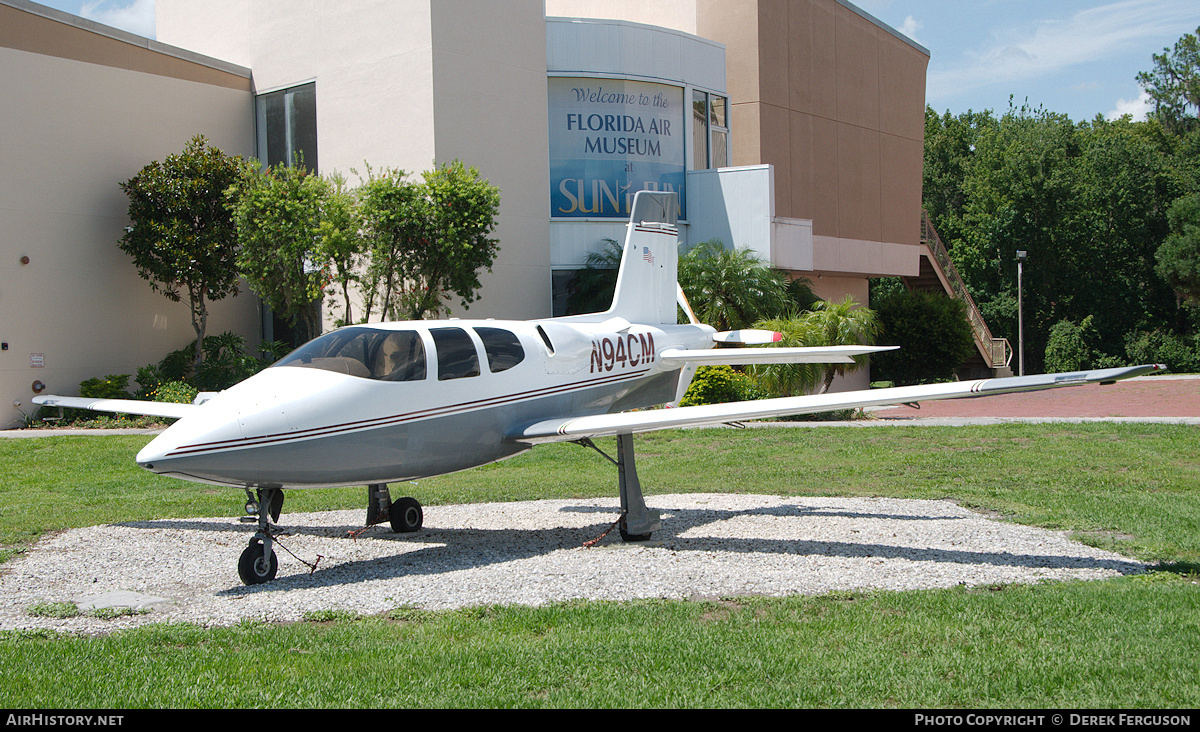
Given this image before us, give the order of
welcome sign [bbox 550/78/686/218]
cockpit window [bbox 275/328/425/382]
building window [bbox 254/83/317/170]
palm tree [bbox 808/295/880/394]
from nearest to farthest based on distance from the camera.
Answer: cockpit window [bbox 275/328/425/382] < palm tree [bbox 808/295/880/394] < building window [bbox 254/83/317/170] < welcome sign [bbox 550/78/686/218]

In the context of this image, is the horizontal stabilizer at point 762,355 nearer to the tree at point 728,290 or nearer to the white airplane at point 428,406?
the white airplane at point 428,406

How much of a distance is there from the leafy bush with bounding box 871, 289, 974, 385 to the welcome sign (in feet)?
49.7

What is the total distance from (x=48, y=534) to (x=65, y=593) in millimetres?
2944

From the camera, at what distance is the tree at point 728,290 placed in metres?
23.4

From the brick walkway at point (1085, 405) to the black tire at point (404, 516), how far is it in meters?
14.2

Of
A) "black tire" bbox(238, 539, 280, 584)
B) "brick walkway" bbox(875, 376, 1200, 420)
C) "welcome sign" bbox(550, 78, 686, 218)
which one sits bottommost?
"brick walkway" bbox(875, 376, 1200, 420)

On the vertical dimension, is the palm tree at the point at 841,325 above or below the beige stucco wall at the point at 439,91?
below

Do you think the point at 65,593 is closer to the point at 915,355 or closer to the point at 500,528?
the point at 500,528

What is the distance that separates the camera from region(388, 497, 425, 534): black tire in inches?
391

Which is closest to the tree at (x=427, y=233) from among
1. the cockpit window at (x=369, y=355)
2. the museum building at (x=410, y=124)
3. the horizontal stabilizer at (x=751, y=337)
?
the museum building at (x=410, y=124)

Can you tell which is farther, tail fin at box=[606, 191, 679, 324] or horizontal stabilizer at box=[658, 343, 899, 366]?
tail fin at box=[606, 191, 679, 324]

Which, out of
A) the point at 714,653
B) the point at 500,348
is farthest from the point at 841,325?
the point at 714,653

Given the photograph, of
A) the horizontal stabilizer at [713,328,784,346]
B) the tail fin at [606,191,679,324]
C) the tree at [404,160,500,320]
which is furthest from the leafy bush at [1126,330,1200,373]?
the tail fin at [606,191,679,324]

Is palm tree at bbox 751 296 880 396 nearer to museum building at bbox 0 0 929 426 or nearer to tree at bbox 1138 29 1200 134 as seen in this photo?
museum building at bbox 0 0 929 426
